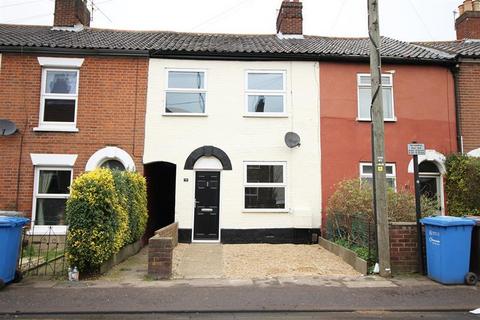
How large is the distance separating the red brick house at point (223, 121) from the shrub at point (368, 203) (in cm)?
184

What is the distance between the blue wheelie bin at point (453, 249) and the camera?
7090 mm

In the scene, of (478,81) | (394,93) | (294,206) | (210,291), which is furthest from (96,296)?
(478,81)

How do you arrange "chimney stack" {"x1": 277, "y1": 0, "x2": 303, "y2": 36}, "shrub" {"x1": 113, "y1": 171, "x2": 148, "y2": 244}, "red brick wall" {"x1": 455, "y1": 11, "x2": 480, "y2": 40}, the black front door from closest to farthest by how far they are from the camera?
"shrub" {"x1": 113, "y1": 171, "x2": 148, "y2": 244} < the black front door < "chimney stack" {"x1": 277, "y1": 0, "x2": 303, "y2": 36} < "red brick wall" {"x1": 455, "y1": 11, "x2": 480, "y2": 40}

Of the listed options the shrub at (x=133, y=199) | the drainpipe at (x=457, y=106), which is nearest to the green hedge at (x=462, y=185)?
the drainpipe at (x=457, y=106)

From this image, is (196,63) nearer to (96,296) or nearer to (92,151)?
(92,151)

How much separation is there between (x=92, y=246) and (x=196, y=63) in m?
7.12

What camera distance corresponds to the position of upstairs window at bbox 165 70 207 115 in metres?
12.4

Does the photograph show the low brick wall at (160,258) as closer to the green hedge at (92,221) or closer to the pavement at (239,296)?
the pavement at (239,296)

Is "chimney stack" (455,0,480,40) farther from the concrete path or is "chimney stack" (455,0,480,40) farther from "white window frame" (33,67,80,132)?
"white window frame" (33,67,80,132)

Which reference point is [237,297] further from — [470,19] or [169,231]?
[470,19]

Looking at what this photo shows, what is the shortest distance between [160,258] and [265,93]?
6818 mm

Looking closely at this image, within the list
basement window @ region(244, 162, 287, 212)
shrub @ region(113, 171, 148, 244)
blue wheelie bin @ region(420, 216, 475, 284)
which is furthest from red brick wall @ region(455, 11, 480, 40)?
shrub @ region(113, 171, 148, 244)

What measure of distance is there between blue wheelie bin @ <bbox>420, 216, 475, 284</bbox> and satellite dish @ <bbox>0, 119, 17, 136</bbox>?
1135cm

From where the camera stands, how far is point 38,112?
39.4 ft
